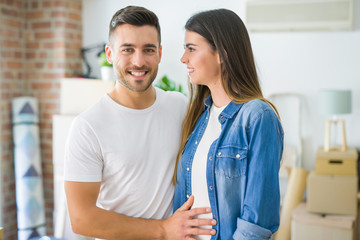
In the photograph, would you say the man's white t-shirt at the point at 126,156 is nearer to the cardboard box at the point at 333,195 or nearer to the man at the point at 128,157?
the man at the point at 128,157

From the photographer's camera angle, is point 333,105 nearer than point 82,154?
No

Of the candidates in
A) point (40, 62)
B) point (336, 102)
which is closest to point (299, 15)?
point (336, 102)

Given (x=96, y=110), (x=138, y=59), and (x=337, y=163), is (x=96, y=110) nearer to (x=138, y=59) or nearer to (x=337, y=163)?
(x=138, y=59)

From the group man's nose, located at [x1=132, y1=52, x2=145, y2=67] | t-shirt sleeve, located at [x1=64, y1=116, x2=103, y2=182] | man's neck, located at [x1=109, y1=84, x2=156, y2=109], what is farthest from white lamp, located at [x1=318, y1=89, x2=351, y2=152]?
t-shirt sleeve, located at [x1=64, y1=116, x2=103, y2=182]

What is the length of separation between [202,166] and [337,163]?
2.37 m

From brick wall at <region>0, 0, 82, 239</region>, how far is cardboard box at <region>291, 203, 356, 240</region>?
246 centimetres

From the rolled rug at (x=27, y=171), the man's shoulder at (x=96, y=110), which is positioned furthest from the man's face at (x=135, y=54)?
the rolled rug at (x=27, y=171)

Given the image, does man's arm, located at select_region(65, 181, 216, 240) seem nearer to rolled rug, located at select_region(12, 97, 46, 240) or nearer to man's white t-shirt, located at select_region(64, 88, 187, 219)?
man's white t-shirt, located at select_region(64, 88, 187, 219)

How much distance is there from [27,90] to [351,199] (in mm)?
3211

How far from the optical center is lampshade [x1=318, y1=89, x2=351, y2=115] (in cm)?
372

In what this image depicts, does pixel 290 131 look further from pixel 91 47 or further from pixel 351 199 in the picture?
pixel 91 47

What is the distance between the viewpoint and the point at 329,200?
357cm

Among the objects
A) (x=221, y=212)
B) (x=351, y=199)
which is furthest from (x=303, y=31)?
(x=221, y=212)

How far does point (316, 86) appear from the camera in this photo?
13.4 ft
